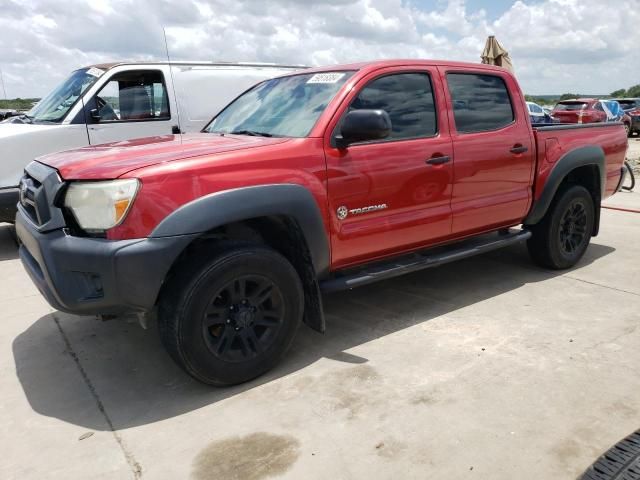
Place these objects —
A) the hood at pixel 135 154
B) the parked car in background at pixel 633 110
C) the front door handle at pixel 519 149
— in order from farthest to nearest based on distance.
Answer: the parked car in background at pixel 633 110 → the front door handle at pixel 519 149 → the hood at pixel 135 154

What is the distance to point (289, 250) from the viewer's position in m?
3.26

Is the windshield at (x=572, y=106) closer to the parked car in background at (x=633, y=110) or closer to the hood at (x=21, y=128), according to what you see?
the parked car in background at (x=633, y=110)

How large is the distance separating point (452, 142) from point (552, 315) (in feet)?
4.77

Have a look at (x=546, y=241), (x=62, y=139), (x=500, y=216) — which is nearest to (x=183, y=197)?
(x=500, y=216)

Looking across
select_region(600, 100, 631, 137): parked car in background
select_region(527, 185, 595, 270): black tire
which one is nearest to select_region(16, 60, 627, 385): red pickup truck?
select_region(527, 185, 595, 270): black tire

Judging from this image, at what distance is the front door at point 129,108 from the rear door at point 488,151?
13.4ft

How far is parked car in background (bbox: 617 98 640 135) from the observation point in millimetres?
21766

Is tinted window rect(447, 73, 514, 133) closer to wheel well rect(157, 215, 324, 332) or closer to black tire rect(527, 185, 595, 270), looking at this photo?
black tire rect(527, 185, 595, 270)

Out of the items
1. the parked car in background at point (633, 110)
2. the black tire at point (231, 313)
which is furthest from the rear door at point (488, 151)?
the parked car in background at point (633, 110)

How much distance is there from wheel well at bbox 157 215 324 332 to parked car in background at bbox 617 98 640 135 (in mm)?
22943

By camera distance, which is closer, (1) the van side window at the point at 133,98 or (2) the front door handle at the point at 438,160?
(2) the front door handle at the point at 438,160

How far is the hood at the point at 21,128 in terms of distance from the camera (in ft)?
19.3

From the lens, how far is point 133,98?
6645 mm

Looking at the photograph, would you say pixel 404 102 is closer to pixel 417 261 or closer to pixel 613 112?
pixel 417 261
